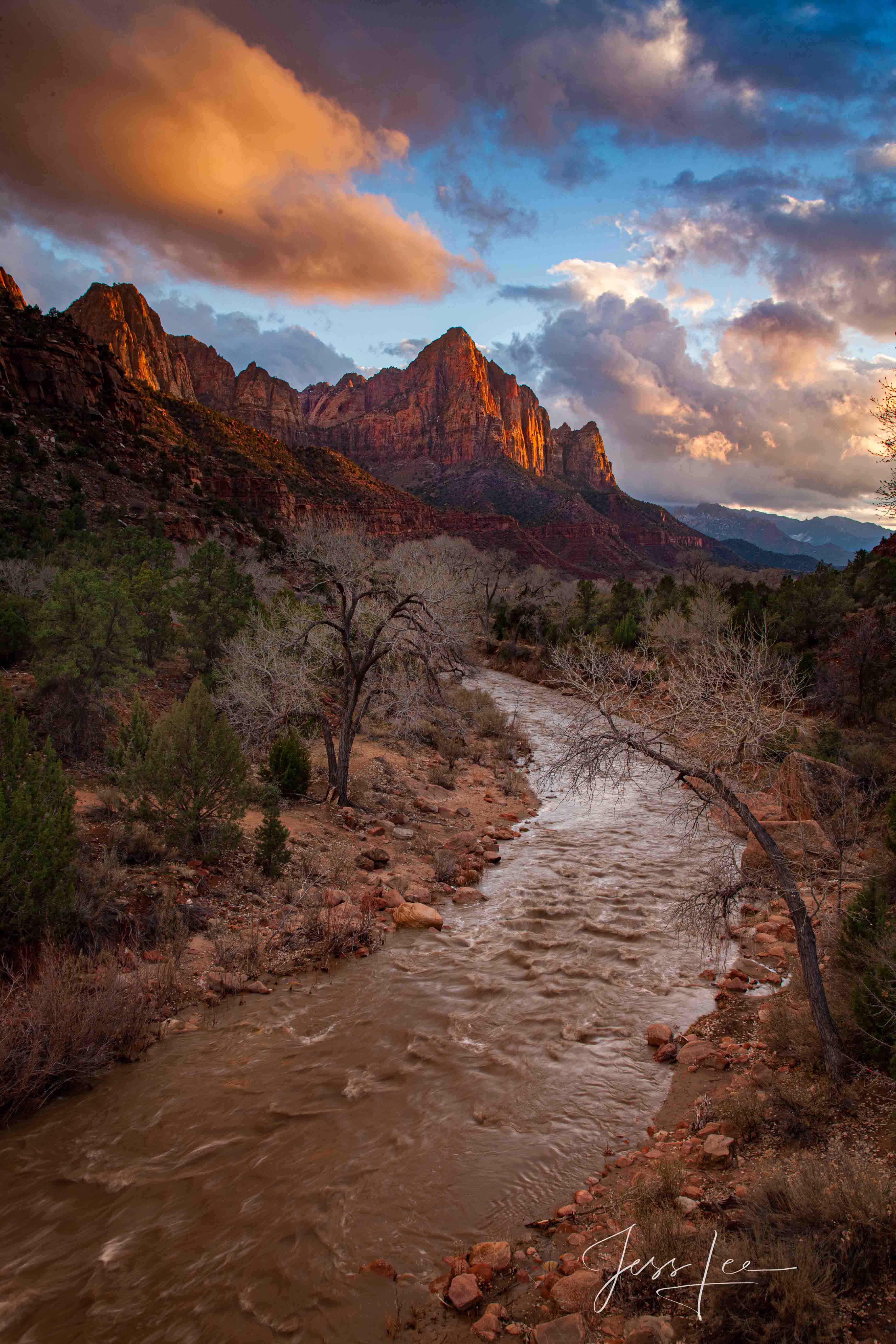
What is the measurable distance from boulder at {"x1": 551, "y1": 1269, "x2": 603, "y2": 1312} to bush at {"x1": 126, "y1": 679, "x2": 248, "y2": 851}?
697 centimetres

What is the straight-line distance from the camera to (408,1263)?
4238 millimetres

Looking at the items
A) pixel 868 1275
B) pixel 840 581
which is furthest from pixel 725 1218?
pixel 840 581

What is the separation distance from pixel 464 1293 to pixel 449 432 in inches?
6222

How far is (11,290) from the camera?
52.2m

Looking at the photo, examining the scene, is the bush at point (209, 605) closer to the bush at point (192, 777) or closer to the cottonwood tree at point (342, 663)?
the cottonwood tree at point (342, 663)

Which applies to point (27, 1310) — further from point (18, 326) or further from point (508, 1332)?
point (18, 326)

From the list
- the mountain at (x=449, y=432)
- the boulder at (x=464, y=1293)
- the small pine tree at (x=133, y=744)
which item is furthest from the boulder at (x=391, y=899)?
the mountain at (x=449, y=432)

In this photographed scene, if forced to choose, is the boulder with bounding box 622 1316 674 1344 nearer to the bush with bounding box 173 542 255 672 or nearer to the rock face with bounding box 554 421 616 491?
the bush with bounding box 173 542 255 672

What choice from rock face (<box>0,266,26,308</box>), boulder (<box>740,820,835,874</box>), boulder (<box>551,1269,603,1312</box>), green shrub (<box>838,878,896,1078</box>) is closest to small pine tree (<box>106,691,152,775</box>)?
boulder (<box>551,1269,603,1312</box>)

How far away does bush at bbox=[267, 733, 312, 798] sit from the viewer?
12.8m

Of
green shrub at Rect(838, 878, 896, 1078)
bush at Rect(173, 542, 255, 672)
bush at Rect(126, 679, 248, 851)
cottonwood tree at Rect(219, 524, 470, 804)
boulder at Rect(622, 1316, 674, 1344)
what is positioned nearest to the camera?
boulder at Rect(622, 1316, 674, 1344)

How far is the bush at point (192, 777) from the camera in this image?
912 cm

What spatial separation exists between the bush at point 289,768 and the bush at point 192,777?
303 centimetres

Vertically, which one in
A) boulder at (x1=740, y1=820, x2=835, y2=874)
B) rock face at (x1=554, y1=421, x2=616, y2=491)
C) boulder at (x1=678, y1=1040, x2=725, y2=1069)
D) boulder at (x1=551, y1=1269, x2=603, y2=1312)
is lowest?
boulder at (x1=678, y1=1040, x2=725, y2=1069)
